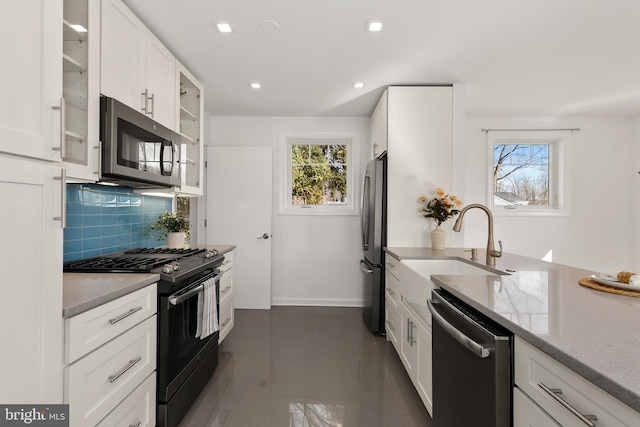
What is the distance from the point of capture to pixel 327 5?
6.15ft

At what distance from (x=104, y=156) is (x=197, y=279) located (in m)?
0.86

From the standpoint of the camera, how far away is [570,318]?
3.15 ft

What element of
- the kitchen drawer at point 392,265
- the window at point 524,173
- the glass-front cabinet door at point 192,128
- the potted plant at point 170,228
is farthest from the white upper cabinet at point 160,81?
the window at point 524,173

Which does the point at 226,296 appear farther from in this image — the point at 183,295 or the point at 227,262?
the point at 183,295

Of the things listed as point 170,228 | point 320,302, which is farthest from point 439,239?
point 170,228

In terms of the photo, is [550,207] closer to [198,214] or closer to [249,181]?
[249,181]

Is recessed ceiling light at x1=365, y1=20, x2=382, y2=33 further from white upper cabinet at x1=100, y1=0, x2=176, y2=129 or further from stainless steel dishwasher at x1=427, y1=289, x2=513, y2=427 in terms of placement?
stainless steel dishwasher at x1=427, y1=289, x2=513, y2=427

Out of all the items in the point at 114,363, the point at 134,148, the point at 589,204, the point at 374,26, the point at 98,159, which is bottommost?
the point at 114,363


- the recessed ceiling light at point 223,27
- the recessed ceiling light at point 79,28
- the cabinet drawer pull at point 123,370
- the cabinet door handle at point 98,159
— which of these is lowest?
the cabinet drawer pull at point 123,370

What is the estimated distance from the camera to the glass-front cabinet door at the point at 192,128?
2.76 m

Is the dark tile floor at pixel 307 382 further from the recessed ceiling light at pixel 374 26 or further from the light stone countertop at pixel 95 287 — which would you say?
the recessed ceiling light at pixel 374 26

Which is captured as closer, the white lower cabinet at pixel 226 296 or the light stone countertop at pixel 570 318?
the light stone countertop at pixel 570 318

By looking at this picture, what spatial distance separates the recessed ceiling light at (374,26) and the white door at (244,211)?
2.14 meters

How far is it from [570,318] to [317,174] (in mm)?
3497
